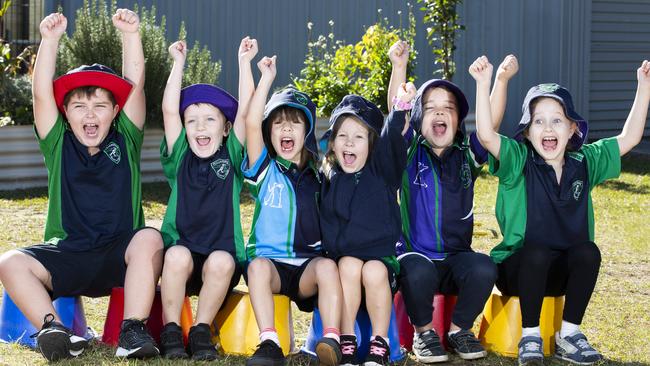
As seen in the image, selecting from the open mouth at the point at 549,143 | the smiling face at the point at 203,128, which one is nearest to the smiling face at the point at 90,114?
the smiling face at the point at 203,128

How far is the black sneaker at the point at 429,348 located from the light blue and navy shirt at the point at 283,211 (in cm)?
60

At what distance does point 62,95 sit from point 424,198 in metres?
1.77

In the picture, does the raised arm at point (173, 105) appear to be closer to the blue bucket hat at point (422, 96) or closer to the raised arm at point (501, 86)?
the blue bucket hat at point (422, 96)

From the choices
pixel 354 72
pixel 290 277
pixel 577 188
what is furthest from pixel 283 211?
pixel 354 72

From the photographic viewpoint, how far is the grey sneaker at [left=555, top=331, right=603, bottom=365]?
460 centimetres

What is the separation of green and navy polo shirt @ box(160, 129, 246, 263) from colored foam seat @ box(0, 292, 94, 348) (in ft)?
1.81

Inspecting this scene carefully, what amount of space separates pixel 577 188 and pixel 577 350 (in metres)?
0.75

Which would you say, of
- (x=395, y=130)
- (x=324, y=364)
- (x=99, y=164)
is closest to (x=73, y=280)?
(x=99, y=164)

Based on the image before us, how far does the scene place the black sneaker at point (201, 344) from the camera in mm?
4488

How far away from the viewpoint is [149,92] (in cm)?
Answer: 1005

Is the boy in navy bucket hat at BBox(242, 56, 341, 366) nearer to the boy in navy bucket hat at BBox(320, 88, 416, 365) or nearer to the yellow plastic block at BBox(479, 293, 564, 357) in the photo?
the boy in navy bucket hat at BBox(320, 88, 416, 365)

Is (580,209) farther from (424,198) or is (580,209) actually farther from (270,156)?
(270,156)

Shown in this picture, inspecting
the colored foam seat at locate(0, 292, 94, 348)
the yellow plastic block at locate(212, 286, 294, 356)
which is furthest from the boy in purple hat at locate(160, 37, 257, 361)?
the colored foam seat at locate(0, 292, 94, 348)

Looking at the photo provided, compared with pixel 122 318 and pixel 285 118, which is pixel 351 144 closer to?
pixel 285 118
